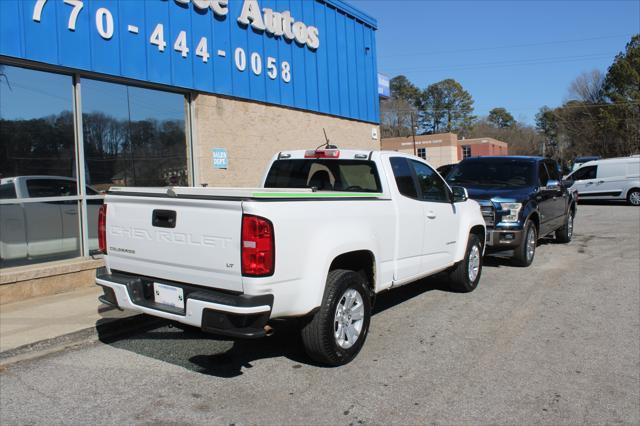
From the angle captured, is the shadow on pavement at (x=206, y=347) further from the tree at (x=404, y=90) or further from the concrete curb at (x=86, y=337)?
the tree at (x=404, y=90)

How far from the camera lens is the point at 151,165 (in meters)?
9.01

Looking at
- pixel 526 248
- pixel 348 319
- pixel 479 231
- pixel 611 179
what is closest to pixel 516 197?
pixel 526 248

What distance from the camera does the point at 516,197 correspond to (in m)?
8.68

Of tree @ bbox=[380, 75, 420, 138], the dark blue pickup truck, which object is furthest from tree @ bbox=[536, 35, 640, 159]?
the dark blue pickup truck

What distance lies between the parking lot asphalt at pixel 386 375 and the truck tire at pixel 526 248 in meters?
2.14

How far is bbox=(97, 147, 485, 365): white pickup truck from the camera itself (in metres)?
3.67

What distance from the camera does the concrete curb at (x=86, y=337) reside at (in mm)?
4891

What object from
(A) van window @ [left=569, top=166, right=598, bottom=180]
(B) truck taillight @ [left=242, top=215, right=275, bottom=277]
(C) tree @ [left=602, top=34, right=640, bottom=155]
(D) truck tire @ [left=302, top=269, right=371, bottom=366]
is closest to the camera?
(B) truck taillight @ [left=242, top=215, right=275, bottom=277]

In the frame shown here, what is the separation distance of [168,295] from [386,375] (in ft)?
6.29

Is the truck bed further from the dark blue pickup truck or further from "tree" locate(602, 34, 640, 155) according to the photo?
"tree" locate(602, 34, 640, 155)

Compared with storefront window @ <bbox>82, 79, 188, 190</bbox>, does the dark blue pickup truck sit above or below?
below

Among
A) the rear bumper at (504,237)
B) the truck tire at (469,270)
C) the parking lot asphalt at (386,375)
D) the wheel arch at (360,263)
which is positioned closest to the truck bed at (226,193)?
the wheel arch at (360,263)

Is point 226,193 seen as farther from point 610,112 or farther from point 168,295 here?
point 610,112

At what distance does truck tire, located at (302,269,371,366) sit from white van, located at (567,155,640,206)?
62.8ft
